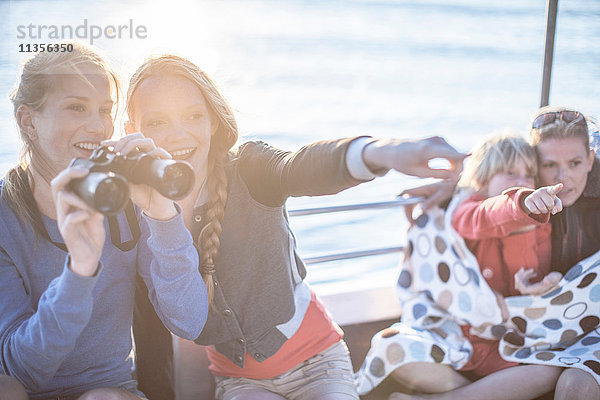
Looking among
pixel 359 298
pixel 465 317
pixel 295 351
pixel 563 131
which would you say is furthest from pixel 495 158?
pixel 295 351

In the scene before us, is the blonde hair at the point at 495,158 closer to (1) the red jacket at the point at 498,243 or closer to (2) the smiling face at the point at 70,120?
(1) the red jacket at the point at 498,243

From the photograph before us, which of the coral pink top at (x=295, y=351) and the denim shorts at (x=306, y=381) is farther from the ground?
the coral pink top at (x=295, y=351)

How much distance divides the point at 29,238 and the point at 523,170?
1.34 metres

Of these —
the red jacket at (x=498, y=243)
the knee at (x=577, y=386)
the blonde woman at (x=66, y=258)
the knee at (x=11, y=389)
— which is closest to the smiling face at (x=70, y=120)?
the blonde woman at (x=66, y=258)

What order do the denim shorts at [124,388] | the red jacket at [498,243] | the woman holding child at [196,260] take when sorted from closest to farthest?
the woman holding child at [196,260] < the denim shorts at [124,388] < the red jacket at [498,243]

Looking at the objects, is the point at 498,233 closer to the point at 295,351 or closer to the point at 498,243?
the point at 498,243

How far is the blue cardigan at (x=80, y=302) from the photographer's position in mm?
1129

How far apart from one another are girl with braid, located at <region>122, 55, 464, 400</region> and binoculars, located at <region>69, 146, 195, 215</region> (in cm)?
26

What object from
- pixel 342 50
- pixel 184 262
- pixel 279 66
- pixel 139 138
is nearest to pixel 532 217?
pixel 184 262

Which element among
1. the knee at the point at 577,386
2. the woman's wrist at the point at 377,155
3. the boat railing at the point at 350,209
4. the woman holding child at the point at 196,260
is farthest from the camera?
the boat railing at the point at 350,209

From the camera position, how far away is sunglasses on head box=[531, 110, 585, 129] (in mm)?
1749

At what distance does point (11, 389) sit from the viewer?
1.17 metres

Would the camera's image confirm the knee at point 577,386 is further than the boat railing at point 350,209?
A: No

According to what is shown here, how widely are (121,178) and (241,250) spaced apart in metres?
0.52
